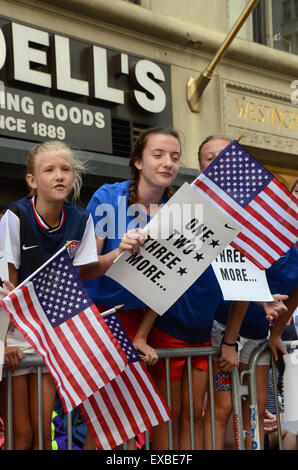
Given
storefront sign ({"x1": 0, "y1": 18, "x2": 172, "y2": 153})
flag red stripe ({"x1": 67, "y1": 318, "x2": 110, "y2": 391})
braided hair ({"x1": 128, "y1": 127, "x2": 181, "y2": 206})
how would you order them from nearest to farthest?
flag red stripe ({"x1": 67, "y1": 318, "x2": 110, "y2": 391}) < braided hair ({"x1": 128, "y1": 127, "x2": 181, "y2": 206}) < storefront sign ({"x1": 0, "y1": 18, "x2": 172, "y2": 153})

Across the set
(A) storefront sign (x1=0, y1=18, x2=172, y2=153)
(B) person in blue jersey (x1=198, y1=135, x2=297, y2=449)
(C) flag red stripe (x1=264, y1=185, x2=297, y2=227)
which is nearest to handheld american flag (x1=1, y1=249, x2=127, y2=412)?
(B) person in blue jersey (x1=198, y1=135, x2=297, y2=449)

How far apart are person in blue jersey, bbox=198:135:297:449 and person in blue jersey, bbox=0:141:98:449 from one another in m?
1.03

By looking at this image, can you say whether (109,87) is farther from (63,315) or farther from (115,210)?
(63,315)

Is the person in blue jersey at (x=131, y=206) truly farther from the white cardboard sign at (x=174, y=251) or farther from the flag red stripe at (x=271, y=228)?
the flag red stripe at (x=271, y=228)

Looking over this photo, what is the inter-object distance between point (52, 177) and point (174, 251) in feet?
2.62

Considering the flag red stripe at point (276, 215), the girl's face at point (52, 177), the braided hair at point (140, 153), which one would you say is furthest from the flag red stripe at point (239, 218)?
the girl's face at point (52, 177)

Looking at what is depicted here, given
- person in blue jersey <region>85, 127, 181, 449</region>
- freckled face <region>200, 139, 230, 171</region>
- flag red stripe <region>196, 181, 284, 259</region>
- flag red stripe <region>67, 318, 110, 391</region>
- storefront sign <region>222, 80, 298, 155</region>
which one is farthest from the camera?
storefront sign <region>222, 80, 298, 155</region>

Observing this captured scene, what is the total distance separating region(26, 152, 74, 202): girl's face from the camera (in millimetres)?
4301

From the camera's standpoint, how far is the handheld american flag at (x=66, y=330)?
12.7ft

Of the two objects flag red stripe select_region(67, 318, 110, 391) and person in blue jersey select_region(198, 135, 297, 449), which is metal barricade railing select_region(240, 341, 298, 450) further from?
flag red stripe select_region(67, 318, 110, 391)

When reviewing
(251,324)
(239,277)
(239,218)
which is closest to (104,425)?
(239,277)

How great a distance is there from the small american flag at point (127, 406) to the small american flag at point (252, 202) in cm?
95

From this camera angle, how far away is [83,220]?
170 inches

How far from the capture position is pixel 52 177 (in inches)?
170
